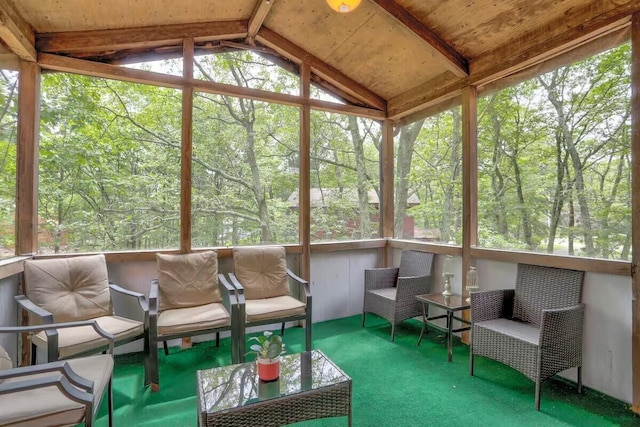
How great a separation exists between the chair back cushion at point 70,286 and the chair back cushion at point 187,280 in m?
0.42

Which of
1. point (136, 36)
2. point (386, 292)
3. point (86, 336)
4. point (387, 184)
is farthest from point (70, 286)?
point (387, 184)

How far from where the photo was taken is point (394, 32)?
11.0 ft

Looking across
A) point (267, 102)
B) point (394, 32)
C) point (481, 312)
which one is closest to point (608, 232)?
point (481, 312)

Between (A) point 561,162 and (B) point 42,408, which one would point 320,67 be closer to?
(A) point 561,162

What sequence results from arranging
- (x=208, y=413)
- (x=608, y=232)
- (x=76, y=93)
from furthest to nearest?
(x=76, y=93) → (x=608, y=232) → (x=208, y=413)

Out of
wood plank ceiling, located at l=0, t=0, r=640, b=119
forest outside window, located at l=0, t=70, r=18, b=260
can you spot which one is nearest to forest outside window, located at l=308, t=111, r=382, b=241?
wood plank ceiling, located at l=0, t=0, r=640, b=119

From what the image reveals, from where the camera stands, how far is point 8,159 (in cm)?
266

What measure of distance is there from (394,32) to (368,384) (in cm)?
316

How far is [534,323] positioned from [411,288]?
43.9 inches

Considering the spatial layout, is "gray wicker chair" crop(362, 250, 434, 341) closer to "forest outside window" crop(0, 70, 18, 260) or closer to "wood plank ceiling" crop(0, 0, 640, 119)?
"wood plank ceiling" crop(0, 0, 640, 119)

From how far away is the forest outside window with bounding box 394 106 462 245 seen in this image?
3662 millimetres

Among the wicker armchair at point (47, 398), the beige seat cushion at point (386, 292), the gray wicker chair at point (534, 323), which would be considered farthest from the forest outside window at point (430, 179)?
the wicker armchair at point (47, 398)

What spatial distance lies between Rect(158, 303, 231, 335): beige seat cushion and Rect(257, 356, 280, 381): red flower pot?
3.17 feet

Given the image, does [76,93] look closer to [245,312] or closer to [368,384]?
[245,312]
